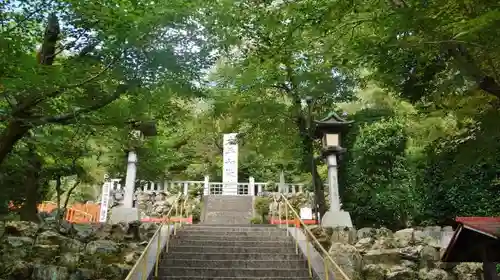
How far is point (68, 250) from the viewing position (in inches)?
338

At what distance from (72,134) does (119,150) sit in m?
5.20

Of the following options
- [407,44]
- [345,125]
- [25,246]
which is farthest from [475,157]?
[25,246]

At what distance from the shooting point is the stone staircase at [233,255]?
7449mm

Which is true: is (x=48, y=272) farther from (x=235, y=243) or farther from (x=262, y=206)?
(x=262, y=206)

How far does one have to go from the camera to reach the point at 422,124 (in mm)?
11453

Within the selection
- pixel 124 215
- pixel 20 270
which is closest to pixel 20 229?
pixel 20 270

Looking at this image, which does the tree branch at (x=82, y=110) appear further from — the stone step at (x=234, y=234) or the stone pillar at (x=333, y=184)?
the stone pillar at (x=333, y=184)

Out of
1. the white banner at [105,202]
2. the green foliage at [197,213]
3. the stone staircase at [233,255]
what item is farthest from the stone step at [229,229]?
the white banner at [105,202]

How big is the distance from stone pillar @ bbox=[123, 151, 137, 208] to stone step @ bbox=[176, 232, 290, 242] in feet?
8.00

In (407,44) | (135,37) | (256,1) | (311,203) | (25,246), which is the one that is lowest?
(25,246)

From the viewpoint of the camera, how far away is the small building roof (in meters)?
5.31

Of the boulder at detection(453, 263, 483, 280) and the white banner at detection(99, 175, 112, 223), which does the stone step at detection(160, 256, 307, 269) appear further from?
the white banner at detection(99, 175, 112, 223)

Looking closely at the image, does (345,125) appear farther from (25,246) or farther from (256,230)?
(25,246)

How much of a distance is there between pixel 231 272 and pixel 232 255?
2.89 ft
